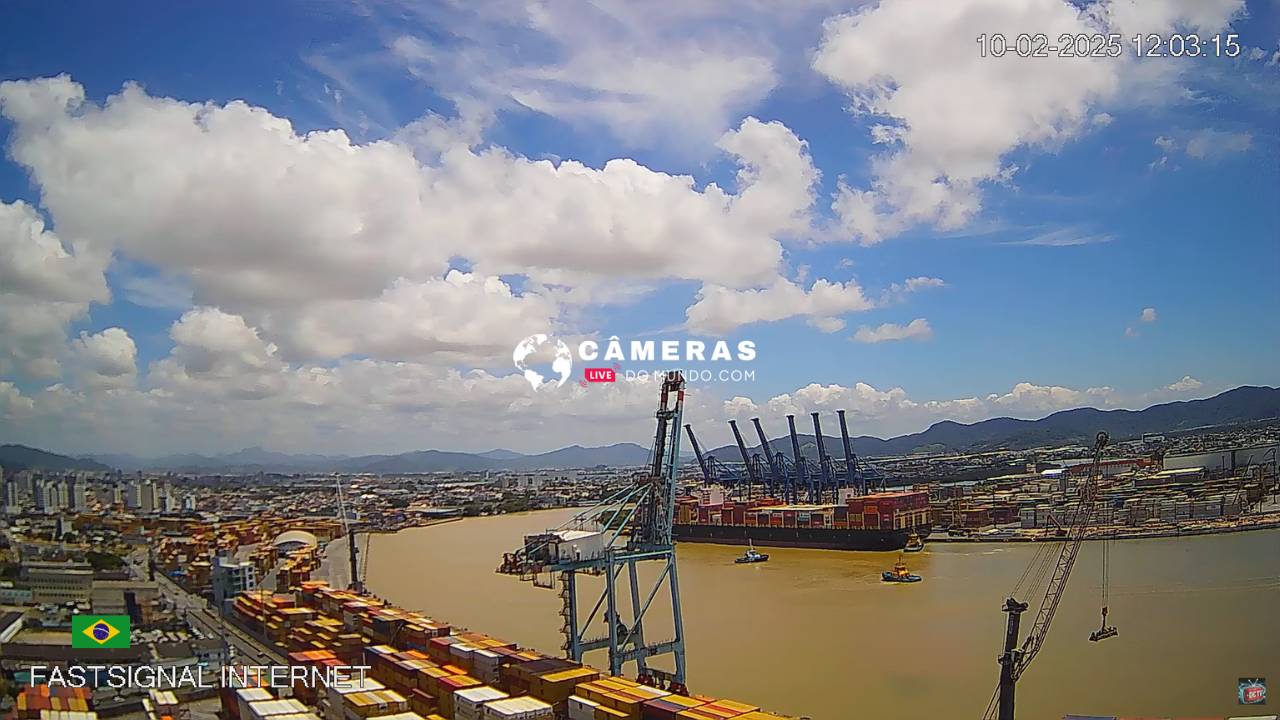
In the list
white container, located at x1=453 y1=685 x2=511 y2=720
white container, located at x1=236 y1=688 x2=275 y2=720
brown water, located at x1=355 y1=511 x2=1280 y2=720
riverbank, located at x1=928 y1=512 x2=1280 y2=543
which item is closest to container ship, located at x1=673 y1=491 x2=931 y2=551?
brown water, located at x1=355 y1=511 x2=1280 y2=720

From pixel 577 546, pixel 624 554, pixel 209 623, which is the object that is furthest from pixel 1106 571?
pixel 209 623

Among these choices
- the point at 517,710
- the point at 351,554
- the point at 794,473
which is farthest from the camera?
Answer: the point at 794,473

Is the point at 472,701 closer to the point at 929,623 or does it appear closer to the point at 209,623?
the point at 209,623

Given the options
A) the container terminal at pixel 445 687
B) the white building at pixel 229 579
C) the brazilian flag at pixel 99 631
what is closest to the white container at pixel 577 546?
the container terminal at pixel 445 687

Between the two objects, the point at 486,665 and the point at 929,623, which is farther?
the point at 929,623

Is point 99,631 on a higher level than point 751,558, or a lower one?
higher

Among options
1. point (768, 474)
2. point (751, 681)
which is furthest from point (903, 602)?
point (768, 474)

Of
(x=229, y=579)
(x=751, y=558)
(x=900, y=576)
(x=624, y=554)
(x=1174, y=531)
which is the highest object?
(x=624, y=554)
